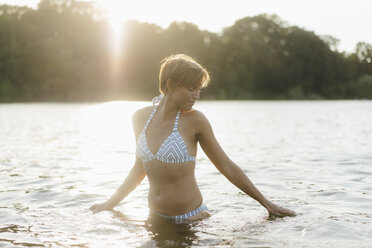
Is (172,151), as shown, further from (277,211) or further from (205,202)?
(205,202)

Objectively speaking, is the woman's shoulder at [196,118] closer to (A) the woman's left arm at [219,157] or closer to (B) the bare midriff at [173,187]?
(A) the woman's left arm at [219,157]

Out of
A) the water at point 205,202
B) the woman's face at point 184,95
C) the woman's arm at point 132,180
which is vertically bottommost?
the water at point 205,202

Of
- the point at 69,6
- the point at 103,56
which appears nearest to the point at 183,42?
the point at 103,56

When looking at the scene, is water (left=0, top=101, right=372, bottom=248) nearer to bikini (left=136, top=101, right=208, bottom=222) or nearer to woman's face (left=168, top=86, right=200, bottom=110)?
bikini (left=136, top=101, right=208, bottom=222)

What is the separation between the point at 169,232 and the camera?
5145 mm

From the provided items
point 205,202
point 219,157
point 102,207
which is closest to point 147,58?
point 205,202

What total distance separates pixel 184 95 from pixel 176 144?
0.55m

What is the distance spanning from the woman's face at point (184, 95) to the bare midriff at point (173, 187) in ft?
2.16

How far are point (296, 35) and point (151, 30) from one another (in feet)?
113

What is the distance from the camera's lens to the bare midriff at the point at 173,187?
16.4 ft

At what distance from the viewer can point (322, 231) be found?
17.6 ft

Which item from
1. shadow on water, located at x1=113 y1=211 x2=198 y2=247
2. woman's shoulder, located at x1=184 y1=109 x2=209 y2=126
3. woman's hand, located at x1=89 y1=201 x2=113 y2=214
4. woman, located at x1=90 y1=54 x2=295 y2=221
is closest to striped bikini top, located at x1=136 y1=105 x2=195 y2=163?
woman, located at x1=90 y1=54 x2=295 y2=221

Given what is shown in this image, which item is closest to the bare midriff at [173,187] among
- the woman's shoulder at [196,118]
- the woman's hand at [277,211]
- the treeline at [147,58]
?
the woman's shoulder at [196,118]

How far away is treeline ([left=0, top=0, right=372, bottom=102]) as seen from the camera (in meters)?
77.2
